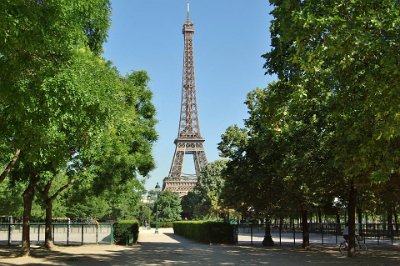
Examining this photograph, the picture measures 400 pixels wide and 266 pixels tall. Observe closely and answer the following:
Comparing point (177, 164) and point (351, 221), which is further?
point (177, 164)

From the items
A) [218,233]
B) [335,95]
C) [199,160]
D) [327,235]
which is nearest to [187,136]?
[199,160]

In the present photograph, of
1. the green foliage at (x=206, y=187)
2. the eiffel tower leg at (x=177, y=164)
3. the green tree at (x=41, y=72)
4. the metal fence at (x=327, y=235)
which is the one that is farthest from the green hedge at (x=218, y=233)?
the eiffel tower leg at (x=177, y=164)

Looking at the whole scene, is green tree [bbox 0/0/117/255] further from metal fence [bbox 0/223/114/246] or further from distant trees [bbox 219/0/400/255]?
metal fence [bbox 0/223/114/246]

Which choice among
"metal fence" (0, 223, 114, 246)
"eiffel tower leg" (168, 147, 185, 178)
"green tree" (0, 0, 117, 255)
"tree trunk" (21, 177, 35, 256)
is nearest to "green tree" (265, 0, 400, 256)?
"green tree" (0, 0, 117, 255)

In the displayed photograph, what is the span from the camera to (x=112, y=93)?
435 inches

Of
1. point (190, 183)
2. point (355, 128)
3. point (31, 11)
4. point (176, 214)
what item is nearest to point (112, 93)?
point (31, 11)

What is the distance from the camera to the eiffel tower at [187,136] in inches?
4493

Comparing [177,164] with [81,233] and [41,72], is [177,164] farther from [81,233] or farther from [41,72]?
[41,72]

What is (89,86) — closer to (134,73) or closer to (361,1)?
(361,1)

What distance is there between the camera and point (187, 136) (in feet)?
379

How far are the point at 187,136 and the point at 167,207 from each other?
2346cm

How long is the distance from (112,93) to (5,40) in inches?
153

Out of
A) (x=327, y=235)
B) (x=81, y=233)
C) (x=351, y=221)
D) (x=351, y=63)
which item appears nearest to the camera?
(x=351, y=63)

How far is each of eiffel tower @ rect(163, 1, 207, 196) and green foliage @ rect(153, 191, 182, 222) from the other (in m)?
13.9
